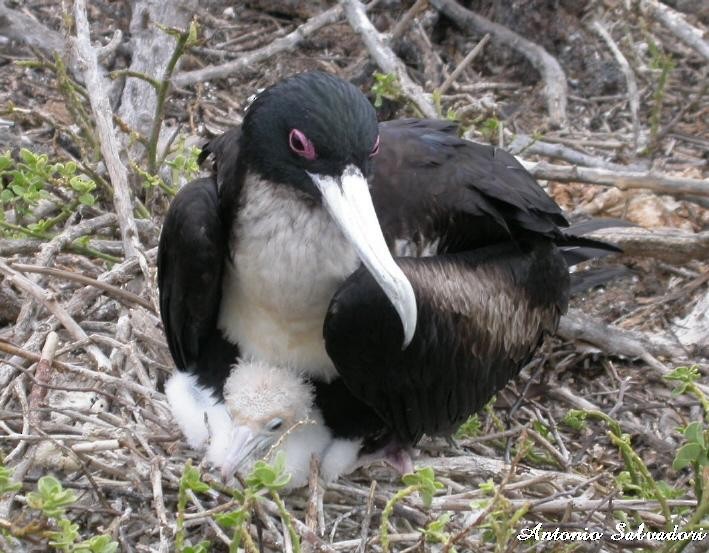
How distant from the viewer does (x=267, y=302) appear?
2.72m

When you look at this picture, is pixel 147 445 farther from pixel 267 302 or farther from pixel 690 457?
pixel 690 457

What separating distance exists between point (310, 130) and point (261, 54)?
1809 millimetres

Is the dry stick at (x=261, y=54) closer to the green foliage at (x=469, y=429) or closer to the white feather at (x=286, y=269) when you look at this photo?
the white feather at (x=286, y=269)

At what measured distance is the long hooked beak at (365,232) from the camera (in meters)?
2.36

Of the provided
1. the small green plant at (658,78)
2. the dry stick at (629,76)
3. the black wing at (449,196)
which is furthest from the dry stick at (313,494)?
the dry stick at (629,76)

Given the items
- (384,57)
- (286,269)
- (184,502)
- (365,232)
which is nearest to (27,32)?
(384,57)

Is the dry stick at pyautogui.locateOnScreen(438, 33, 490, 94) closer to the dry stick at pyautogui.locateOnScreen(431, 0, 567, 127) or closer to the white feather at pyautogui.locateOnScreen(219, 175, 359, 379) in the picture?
the dry stick at pyautogui.locateOnScreen(431, 0, 567, 127)

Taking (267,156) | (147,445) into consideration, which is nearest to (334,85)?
(267,156)

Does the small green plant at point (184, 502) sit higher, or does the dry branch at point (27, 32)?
the dry branch at point (27, 32)

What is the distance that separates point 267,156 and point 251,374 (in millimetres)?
521

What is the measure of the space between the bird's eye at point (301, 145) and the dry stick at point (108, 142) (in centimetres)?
76

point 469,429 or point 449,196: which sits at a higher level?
point 449,196

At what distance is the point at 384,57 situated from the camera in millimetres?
4012

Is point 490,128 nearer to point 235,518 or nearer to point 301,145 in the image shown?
point 301,145
